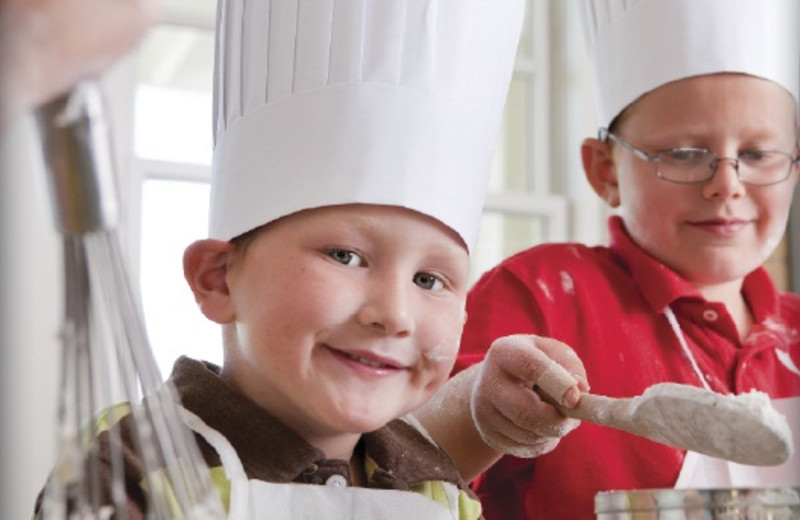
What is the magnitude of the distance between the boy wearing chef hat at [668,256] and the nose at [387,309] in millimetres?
315

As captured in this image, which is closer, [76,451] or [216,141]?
[76,451]

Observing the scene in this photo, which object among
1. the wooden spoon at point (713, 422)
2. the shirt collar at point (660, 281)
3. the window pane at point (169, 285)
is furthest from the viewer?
the window pane at point (169, 285)

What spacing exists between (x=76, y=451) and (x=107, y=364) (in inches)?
1.3

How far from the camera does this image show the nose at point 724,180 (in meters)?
1.03

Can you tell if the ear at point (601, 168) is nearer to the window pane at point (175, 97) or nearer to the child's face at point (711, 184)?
the child's face at point (711, 184)

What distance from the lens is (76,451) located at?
358 millimetres

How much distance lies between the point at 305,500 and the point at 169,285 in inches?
41.6

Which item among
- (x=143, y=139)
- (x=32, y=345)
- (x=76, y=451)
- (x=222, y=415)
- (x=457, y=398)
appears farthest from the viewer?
(x=143, y=139)

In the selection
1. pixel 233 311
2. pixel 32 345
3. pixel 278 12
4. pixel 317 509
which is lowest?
pixel 32 345

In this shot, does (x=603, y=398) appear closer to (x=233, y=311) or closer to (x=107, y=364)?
(x=233, y=311)

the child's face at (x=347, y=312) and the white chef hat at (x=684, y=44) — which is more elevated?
the white chef hat at (x=684, y=44)

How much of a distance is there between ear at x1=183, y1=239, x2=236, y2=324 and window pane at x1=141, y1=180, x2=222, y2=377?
2.94 ft

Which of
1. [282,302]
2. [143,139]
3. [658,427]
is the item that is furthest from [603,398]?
[143,139]

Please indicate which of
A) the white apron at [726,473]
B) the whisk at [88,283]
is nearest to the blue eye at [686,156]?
the white apron at [726,473]
